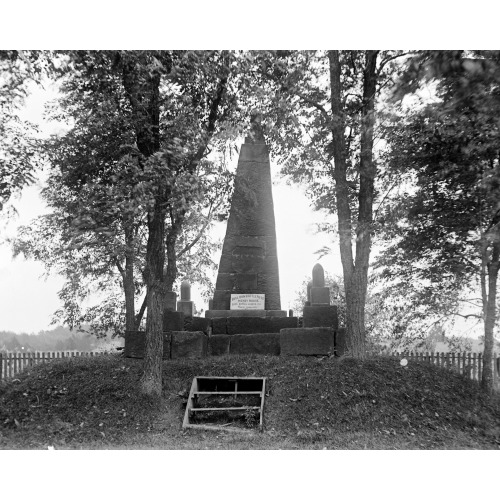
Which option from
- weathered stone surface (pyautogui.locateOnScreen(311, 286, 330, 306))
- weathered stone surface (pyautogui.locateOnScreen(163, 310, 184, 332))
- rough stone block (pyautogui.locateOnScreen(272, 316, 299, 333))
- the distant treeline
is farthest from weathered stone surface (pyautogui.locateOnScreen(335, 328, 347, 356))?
the distant treeline

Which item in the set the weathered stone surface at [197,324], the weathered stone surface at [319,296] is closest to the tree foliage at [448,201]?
the weathered stone surface at [319,296]

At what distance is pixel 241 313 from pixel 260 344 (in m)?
0.73

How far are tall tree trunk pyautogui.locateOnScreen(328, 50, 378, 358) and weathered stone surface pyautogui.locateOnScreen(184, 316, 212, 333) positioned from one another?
2.20 metres

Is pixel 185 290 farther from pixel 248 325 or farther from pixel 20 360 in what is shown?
pixel 20 360

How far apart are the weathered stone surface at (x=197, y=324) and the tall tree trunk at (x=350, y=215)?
7.21 feet

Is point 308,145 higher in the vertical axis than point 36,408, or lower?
higher

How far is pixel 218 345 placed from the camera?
921 cm

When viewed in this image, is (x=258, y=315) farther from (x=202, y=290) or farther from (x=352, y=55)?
(x=352, y=55)

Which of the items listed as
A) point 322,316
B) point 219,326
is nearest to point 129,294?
point 219,326

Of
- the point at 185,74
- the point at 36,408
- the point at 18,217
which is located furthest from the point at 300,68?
the point at 36,408

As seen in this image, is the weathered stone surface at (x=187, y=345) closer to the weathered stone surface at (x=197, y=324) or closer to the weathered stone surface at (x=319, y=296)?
the weathered stone surface at (x=197, y=324)

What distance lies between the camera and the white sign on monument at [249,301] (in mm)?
9672

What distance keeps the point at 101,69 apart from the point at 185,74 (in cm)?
100

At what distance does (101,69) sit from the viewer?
6.81 m
